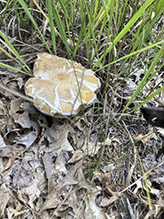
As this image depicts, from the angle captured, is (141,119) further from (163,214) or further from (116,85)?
(163,214)

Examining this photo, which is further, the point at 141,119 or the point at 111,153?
the point at 141,119

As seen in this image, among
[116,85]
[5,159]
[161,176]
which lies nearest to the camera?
[5,159]

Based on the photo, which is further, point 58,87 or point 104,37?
point 104,37

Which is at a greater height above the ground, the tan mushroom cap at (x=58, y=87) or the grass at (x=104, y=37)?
the grass at (x=104, y=37)

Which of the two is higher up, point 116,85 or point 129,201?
point 116,85

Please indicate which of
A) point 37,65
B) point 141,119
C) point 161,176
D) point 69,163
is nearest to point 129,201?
point 161,176

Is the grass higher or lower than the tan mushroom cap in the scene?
higher

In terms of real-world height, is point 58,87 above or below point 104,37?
below

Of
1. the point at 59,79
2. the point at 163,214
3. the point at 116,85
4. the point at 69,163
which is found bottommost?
the point at 163,214
